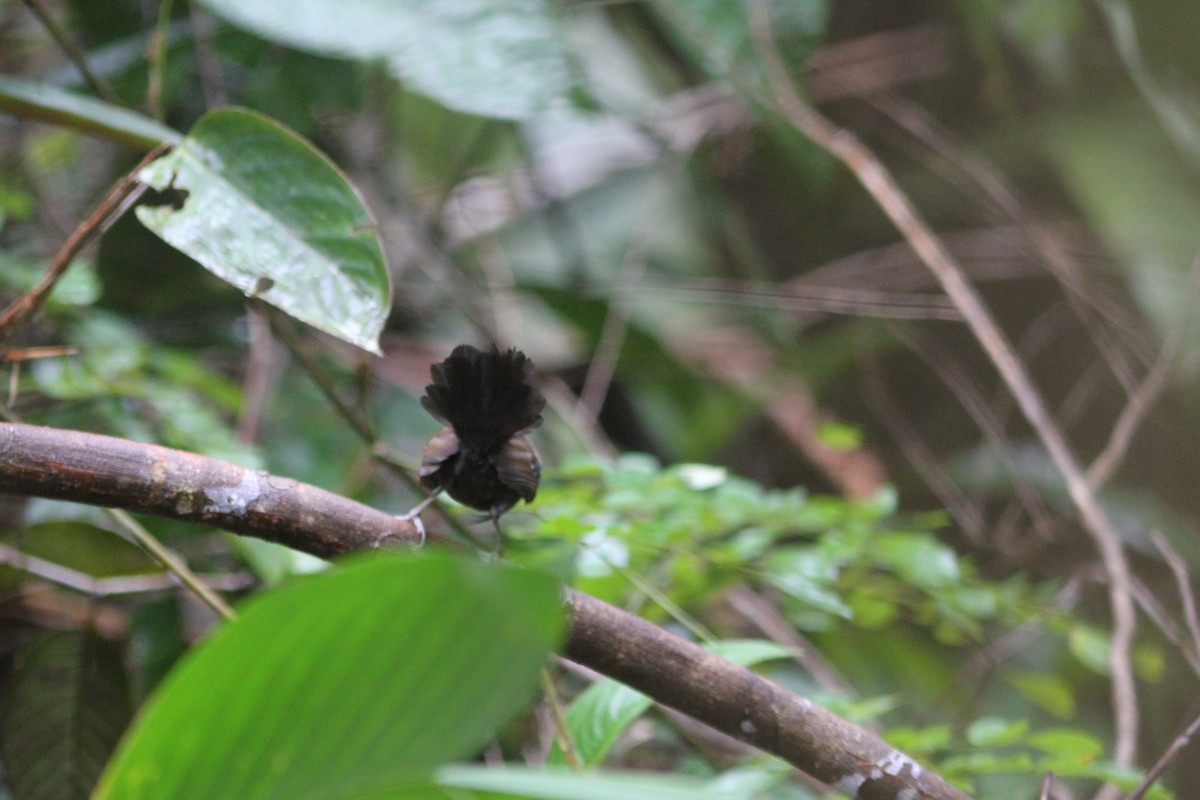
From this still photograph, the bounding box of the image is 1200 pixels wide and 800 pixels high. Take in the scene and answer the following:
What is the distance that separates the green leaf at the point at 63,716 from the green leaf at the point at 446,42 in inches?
35.8

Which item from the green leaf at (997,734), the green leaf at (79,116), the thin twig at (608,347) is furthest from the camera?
the thin twig at (608,347)

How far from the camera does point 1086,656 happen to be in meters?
1.40

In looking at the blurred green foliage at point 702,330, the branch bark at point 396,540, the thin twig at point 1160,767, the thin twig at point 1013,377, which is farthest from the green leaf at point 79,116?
the thin twig at point 1013,377

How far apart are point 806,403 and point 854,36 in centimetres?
107

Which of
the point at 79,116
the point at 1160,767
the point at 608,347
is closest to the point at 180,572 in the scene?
the point at 79,116

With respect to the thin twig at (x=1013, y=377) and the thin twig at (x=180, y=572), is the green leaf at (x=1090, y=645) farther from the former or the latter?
the thin twig at (x=180, y=572)

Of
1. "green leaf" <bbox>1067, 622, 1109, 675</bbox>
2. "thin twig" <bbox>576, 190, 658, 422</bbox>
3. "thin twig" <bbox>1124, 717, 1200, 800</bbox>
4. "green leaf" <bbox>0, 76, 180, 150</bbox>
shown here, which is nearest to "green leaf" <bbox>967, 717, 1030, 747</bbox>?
"thin twig" <bbox>1124, 717, 1200, 800</bbox>

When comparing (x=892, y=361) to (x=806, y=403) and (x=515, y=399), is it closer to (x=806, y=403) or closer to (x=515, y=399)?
(x=806, y=403)

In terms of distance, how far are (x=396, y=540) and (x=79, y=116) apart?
68 centimetres

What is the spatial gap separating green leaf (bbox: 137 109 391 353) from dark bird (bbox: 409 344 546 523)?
0.08 metres

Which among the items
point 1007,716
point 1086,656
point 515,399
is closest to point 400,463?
point 515,399

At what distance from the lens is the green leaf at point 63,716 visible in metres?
1.01

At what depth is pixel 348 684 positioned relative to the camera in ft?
1.27

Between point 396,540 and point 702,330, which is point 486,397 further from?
point 702,330
